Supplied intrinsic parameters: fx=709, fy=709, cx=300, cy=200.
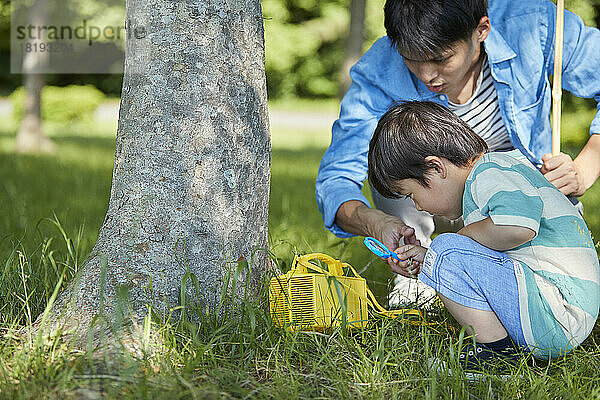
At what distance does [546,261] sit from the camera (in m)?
2.09

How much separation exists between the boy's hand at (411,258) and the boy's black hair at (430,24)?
0.71 meters

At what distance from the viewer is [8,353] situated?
1.82 meters

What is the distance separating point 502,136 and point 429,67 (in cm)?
64

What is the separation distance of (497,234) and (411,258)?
347mm

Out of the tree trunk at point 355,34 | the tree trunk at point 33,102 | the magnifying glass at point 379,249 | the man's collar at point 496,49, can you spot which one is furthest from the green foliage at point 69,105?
the magnifying glass at point 379,249

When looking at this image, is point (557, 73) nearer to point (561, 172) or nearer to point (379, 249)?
point (561, 172)

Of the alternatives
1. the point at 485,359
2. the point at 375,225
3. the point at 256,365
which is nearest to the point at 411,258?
the point at 375,225

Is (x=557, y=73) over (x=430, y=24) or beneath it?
beneath

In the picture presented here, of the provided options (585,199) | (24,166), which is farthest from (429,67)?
(24,166)

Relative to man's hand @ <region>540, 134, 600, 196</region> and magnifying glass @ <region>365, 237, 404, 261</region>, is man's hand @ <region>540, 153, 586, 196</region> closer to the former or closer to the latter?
man's hand @ <region>540, 134, 600, 196</region>

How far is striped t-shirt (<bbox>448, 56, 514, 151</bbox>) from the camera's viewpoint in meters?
2.93

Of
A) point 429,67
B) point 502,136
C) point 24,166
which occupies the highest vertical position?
point 429,67

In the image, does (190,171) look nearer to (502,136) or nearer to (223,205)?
(223,205)

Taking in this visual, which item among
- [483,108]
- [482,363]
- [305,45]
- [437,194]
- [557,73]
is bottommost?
[482,363]
